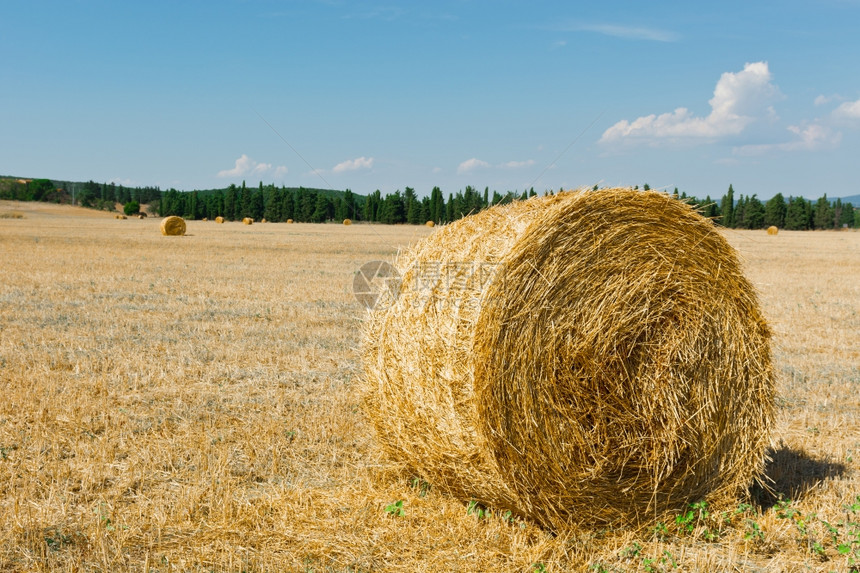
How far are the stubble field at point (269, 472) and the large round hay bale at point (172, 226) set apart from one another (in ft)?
99.5

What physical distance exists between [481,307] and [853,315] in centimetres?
1243

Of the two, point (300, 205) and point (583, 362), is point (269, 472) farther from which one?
point (300, 205)

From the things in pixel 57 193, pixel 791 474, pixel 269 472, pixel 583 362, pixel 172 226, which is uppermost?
pixel 57 193

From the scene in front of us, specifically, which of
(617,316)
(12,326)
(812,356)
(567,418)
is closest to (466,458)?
(567,418)

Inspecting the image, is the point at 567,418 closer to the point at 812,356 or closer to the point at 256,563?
the point at 256,563

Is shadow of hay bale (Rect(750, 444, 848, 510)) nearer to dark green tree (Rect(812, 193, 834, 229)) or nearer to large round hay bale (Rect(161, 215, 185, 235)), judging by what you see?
large round hay bale (Rect(161, 215, 185, 235))

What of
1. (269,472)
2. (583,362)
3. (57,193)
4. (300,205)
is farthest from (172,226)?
(57,193)

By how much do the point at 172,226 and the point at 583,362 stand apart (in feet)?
131

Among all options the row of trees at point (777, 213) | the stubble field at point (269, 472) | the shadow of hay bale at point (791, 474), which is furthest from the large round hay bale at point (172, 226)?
the row of trees at point (777, 213)

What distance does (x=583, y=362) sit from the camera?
15.3 ft

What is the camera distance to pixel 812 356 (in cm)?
998

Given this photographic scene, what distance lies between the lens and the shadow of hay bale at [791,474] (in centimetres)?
539

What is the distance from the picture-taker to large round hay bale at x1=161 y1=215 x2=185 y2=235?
40406 mm

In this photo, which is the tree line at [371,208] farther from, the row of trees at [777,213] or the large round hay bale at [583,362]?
the large round hay bale at [583,362]
